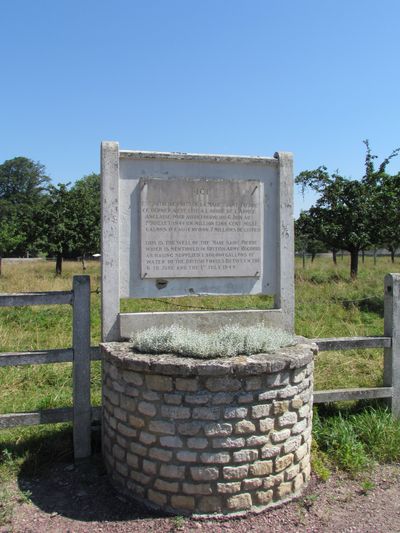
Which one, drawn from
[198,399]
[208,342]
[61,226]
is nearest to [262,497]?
[198,399]

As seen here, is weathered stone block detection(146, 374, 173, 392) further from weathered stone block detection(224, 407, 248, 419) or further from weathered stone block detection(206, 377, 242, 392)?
weathered stone block detection(224, 407, 248, 419)

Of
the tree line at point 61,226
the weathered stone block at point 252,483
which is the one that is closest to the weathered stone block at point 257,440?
the weathered stone block at point 252,483

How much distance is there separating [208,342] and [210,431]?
2.34 ft

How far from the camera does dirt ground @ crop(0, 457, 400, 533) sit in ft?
11.7

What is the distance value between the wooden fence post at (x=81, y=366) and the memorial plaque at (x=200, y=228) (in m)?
0.62

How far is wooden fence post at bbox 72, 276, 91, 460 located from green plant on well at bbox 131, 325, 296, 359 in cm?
57

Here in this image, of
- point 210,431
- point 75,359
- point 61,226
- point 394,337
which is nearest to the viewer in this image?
point 210,431

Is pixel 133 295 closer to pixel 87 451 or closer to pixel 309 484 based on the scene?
pixel 87 451

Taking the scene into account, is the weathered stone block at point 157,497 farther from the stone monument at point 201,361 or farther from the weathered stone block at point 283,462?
the weathered stone block at point 283,462

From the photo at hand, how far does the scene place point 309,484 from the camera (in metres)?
4.18

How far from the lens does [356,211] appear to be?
17.1m

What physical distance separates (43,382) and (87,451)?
2044mm

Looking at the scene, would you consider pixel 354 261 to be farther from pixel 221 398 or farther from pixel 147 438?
pixel 147 438

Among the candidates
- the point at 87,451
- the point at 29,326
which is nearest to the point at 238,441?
the point at 87,451
